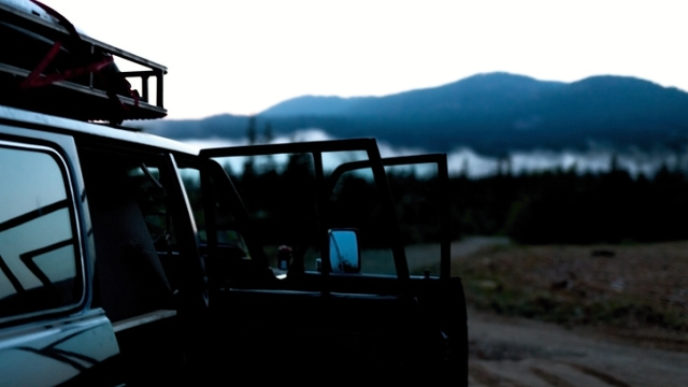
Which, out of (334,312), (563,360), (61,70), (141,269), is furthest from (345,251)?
(563,360)

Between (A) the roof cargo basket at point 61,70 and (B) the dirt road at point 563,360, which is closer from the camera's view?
(A) the roof cargo basket at point 61,70

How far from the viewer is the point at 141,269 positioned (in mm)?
4211

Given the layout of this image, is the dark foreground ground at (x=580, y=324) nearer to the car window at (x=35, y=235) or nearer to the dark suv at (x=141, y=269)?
the dark suv at (x=141, y=269)

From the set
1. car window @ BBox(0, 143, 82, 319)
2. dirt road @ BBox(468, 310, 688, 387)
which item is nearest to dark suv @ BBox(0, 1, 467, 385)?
car window @ BBox(0, 143, 82, 319)

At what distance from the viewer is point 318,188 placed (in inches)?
118

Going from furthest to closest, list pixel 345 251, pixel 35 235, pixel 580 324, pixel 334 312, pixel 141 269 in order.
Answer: pixel 580 324, pixel 141 269, pixel 345 251, pixel 334 312, pixel 35 235

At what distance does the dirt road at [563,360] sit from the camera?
8.92 m

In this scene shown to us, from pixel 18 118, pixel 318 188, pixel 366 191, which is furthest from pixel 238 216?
pixel 366 191

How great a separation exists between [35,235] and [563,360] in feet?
30.8

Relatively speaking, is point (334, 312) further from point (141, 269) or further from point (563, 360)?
point (563, 360)

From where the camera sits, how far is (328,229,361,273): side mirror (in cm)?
390

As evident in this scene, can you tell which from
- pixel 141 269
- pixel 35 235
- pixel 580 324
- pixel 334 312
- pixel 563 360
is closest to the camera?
pixel 35 235

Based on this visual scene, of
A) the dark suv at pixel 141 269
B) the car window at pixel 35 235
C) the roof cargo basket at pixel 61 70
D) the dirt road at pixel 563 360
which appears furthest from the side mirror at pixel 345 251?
the dirt road at pixel 563 360

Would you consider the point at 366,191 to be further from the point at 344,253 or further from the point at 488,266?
the point at 344,253
